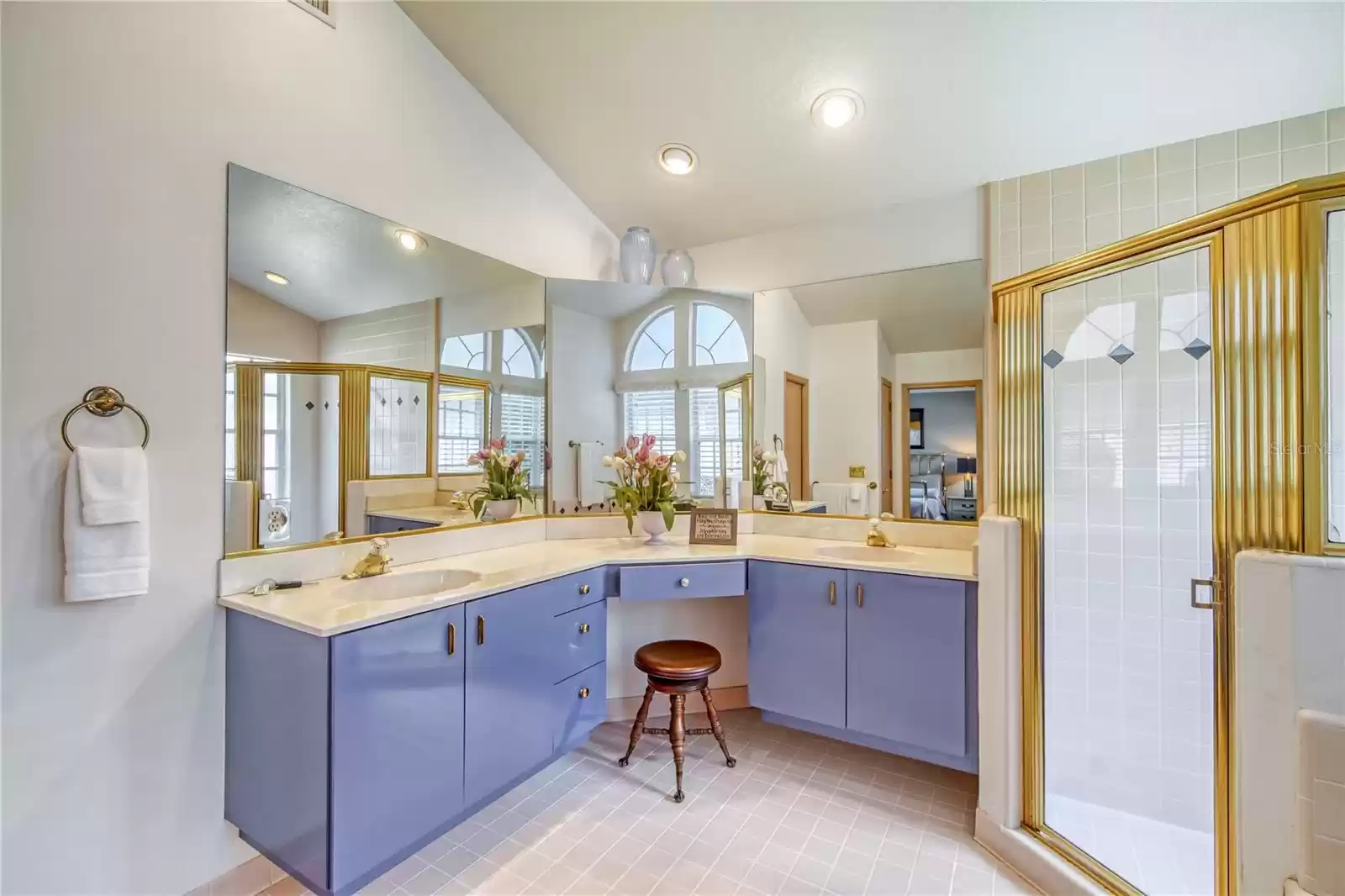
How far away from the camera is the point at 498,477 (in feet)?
8.00

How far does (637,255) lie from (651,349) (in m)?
0.47

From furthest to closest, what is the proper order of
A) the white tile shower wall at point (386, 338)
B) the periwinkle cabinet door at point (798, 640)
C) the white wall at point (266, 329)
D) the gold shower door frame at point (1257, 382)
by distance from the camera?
1. the periwinkle cabinet door at point (798, 640)
2. the white tile shower wall at point (386, 338)
3. the white wall at point (266, 329)
4. the gold shower door frame at point (1257, 382)

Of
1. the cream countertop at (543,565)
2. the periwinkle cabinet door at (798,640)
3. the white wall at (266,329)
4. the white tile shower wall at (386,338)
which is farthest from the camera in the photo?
the periwinkle cabinet door at (798,640)

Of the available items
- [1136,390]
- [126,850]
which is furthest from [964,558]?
[126,850]

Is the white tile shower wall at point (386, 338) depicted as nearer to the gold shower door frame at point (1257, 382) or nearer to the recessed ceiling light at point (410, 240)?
the recessed ceiling light at point (410, 240)

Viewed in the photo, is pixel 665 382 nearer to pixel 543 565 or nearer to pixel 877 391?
pixel 877 391

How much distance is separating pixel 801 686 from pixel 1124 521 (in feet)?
4.13

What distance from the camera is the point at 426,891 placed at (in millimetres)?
1615

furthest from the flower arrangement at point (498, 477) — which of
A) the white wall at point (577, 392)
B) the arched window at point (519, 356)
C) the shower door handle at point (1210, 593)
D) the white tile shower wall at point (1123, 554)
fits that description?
the shower door handle at point (1210, 593)

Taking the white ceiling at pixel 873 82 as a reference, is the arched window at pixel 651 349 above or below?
below

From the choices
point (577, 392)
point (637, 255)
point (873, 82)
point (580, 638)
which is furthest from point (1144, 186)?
point (580, 638)

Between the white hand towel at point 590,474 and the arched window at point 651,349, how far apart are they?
43 cm

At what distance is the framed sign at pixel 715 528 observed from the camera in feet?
8.14

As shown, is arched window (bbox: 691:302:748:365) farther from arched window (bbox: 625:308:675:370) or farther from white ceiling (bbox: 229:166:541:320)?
white ceiling (bbox: 229:166:541:320)
